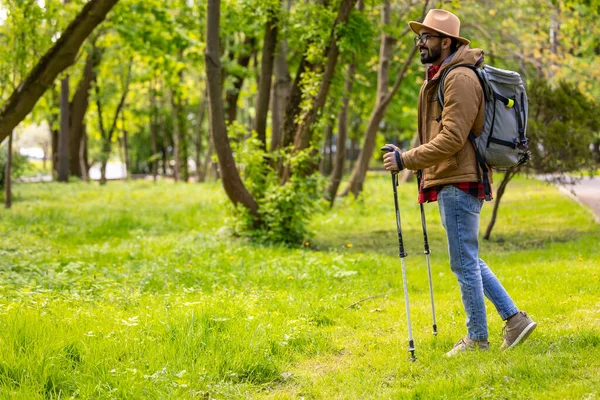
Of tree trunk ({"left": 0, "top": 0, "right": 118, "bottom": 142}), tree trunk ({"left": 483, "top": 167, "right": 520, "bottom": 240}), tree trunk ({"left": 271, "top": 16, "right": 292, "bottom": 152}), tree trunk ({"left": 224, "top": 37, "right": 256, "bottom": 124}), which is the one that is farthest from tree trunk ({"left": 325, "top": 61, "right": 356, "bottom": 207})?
tree trunk ({"left": 0, "top": 0, "right": 118, "bottom": 142})

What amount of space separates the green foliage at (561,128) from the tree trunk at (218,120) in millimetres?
4729

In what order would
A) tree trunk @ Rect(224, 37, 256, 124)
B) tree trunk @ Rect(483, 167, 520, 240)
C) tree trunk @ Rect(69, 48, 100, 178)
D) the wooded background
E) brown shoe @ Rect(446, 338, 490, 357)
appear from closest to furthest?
brown shoe @ Rect(446, 338, 490, 357) < the wooded background < tree trunk @ Rect(483, 167, 520, 240) < tree trunk @ Rect(224, 37, 256, 124) < tree trunk @ Rect(69, 48, 100, 178)

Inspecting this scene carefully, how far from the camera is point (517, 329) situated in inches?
206

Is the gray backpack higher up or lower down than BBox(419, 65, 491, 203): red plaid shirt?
higher up

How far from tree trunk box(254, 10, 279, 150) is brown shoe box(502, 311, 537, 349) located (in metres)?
7.57

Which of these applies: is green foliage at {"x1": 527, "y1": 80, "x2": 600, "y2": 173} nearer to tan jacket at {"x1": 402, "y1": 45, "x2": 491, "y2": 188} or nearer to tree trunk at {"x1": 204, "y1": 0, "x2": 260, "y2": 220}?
tree trunk at {"x1": 204, "y1": 0, "x2": 260, "y2": 220}

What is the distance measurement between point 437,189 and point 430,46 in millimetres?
1054

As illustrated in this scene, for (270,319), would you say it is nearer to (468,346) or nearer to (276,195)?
(468,346)

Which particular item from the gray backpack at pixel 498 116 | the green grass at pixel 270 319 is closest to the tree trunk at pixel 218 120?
the green grass at pixel 270 319

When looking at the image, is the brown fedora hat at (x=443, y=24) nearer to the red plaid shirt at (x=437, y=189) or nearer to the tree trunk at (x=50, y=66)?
the red plaid shirt at (x=437, y=189)

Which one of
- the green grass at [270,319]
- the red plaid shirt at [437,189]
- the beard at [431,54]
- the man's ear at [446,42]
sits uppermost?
the man's ear at [446,42]

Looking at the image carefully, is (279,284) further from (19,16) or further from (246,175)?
(19,16)

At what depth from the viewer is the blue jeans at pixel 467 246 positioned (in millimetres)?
5047

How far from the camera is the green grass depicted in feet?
15.1
